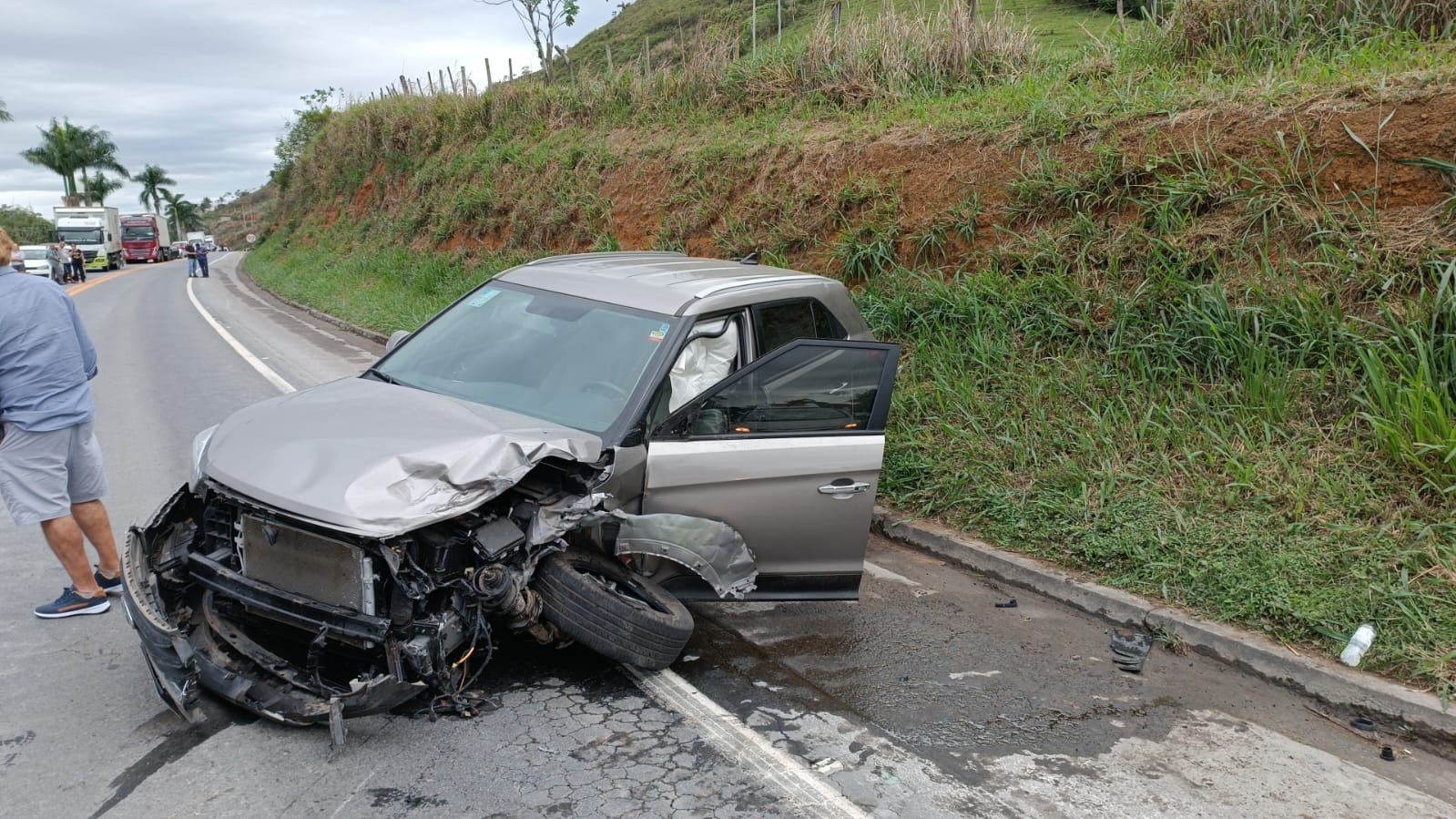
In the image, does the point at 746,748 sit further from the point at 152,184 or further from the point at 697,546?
the point at 152,184

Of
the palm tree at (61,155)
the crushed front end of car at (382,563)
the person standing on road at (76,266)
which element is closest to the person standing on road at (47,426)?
the crushed front end of car at (382,563)

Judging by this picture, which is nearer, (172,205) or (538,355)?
(538,355)

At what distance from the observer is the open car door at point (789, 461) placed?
14.2 feet

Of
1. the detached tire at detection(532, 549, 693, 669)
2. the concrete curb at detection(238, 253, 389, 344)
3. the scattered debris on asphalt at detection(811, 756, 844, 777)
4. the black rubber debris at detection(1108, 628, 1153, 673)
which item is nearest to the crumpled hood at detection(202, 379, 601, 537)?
the detached tire at detection(532, 549, 693, 669)

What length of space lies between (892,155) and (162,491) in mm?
6925

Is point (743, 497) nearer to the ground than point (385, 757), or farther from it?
farther from it

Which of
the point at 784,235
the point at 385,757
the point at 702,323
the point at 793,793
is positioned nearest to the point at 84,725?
the point at 385,757

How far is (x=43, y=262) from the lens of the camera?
31531 millimetres

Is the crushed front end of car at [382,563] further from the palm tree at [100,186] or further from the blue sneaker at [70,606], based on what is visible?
the palm tree at [100,186]

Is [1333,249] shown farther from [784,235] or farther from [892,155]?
[784,235]

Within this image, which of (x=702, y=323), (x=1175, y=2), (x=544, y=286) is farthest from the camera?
(x=1175, y=2)

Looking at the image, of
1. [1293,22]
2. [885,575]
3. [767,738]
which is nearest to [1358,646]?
[885,575]

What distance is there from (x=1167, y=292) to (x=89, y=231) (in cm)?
5113

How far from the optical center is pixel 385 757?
3.48 m
